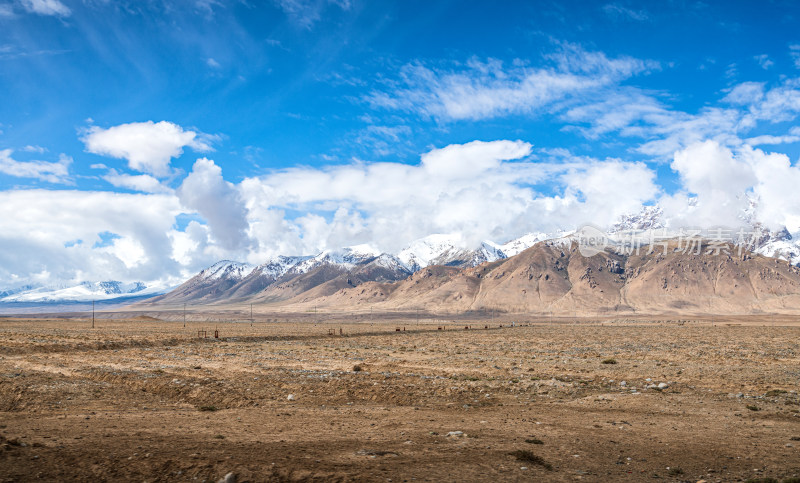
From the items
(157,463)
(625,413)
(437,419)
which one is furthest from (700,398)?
(157,463)

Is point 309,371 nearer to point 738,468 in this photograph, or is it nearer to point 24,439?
point 24,439

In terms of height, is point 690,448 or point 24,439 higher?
point 24,439

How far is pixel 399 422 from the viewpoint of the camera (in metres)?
16.0

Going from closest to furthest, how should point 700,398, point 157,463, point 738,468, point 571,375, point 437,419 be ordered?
point 157,463
point 738,468
point 437,419
point 700,398
point 571,375

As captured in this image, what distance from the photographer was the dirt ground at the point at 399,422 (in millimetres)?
11008

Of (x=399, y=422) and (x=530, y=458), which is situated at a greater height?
(x=530, y=458)

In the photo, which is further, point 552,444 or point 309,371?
point 309,371

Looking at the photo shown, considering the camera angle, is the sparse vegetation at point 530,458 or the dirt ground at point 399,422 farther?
the sparse vegetation at point 530,458

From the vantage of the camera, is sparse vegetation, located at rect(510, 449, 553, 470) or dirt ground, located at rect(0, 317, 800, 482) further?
sparse vegetation, located at rect(510, 449, 553, 470)

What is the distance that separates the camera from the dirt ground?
11008mm

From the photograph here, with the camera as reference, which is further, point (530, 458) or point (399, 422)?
point (399, 422)

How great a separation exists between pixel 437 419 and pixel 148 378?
1442 cm

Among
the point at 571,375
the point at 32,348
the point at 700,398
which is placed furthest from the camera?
the point at 32,348

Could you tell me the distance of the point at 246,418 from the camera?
16.5 metres
